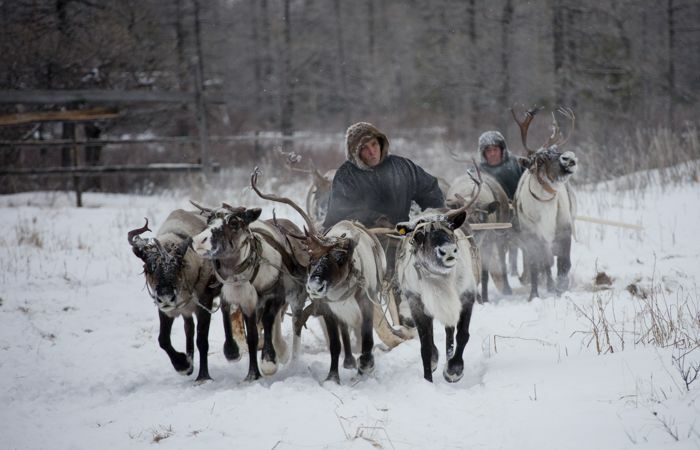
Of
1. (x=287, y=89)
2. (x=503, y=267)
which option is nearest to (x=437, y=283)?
(x=503, y=267)

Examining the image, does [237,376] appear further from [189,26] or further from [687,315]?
[189,26]

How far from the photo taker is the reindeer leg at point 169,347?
564cm

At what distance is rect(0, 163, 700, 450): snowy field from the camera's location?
3.88 meters

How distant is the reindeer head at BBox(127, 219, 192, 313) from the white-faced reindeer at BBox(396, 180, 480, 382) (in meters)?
1.79

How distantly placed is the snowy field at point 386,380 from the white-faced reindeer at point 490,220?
29 centimetres

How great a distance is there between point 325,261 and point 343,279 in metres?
0.24

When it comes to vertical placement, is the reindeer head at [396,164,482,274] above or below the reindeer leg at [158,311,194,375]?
above

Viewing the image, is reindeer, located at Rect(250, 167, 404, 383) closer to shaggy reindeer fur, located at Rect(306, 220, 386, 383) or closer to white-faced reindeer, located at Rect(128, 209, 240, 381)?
shaggy reindeer fur, located at Rect(306, 220, 386, 383)

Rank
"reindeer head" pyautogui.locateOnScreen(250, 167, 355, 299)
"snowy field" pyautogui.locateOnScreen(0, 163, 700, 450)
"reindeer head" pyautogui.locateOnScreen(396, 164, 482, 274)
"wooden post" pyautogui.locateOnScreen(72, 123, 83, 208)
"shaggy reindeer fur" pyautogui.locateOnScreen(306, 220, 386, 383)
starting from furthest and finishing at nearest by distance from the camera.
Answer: "wooden post" pyautogui.locateOnScreen(72, 123, 83, 208) < "shaggy reindeer fur" pyautogui.locateOnScreen(306, 220, 386, 383) < "reindeer head" pyautogui.locateOnScreen(250, 167, 355, 299) < "reindeer head" pyautogui.locateOnScreen(396, 164, 482, 274) < "snowy field" pyautogui.locateOnScreen(0, 163, 700, 450)

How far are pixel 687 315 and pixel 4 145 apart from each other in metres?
14.1

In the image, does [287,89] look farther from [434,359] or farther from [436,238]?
[436,238]

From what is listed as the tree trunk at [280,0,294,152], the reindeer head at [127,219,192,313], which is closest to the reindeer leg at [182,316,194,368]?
the reindeer head at [127,219,192,313]

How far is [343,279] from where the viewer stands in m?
5.15

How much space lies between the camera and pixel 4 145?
14812mm
